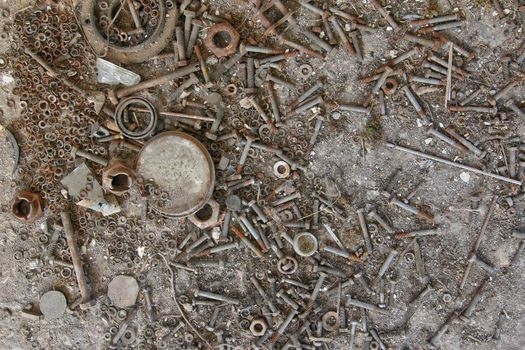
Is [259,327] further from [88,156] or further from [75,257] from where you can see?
[88,156]

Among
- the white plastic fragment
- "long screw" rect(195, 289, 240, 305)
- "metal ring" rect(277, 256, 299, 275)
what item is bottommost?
"long screw" rect(195, 289, 240, 305)

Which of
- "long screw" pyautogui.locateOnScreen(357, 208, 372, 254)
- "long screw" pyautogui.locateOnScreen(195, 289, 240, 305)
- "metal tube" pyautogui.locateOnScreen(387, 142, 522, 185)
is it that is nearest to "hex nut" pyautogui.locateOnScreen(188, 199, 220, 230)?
"long screw" pyautogui.locateOnScreen(195, 289, 240, 305)

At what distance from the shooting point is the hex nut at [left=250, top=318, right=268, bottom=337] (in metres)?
5.16

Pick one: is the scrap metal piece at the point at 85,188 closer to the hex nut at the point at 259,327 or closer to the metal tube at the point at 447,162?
the hex nut at the point at 259,327

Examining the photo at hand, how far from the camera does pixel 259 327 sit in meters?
5.21

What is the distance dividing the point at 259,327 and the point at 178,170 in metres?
2.23

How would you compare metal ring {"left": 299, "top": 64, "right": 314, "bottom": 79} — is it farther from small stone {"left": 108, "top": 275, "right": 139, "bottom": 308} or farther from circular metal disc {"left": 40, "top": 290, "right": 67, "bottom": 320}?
circular metal disc {"left": 40, "top": 290, "right": 67, "bottom": 320}

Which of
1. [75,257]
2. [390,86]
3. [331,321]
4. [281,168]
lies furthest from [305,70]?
[75,257]

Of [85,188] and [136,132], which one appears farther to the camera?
[85,188]

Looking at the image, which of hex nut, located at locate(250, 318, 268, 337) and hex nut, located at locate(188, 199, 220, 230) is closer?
hex nut, located at locate(188, 199, 220, 230)

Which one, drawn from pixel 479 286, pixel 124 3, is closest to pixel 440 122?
pixel 479 286

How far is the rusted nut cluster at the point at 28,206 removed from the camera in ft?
16.7

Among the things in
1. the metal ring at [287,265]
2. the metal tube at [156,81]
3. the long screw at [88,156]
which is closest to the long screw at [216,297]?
the metal ring at [287,265]

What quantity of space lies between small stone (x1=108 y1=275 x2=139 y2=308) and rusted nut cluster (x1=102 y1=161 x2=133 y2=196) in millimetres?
1120
